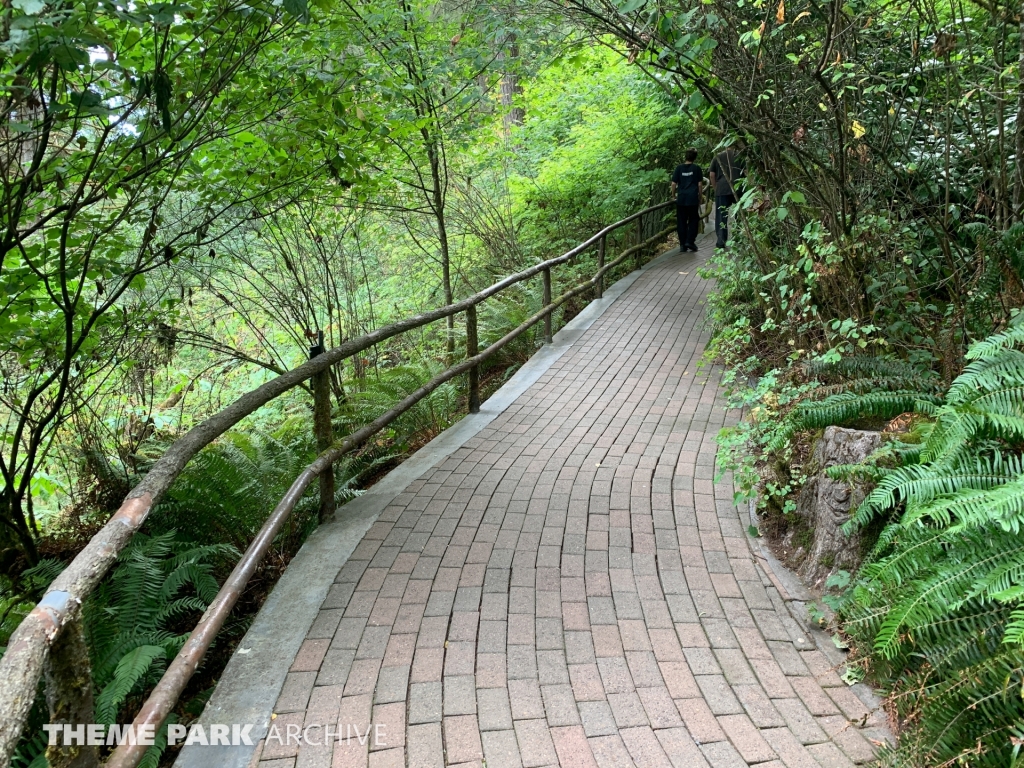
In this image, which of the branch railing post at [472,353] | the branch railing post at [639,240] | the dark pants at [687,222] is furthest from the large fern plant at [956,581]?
the branch railing post at [639,240]

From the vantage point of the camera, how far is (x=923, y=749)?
214 centimetres

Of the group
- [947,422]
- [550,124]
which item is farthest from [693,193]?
[947,422]

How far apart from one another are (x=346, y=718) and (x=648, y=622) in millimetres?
1371

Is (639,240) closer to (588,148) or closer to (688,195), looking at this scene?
(688,195)

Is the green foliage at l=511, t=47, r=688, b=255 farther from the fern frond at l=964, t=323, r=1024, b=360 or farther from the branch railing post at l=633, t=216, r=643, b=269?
the fern frond at l=964, t=323, r=1024, b=360

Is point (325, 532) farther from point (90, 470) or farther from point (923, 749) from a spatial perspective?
point (923, 749)

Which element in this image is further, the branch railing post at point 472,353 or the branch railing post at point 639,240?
the branch railing post at point 639,240

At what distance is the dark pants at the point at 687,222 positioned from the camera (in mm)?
12258

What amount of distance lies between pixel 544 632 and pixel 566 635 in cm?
10

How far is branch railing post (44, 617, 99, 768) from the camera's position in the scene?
160 cm

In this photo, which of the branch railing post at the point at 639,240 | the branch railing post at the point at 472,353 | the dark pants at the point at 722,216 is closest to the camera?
the branch railing post at the point at 472,353

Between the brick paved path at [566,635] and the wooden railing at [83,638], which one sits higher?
the wooden railing at [83,638]

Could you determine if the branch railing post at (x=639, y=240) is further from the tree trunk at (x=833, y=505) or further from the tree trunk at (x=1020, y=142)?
the tree trunk at (x=833, y=505)

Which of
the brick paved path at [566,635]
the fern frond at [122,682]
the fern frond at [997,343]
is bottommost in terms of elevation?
the brick paved path at [566,635]
